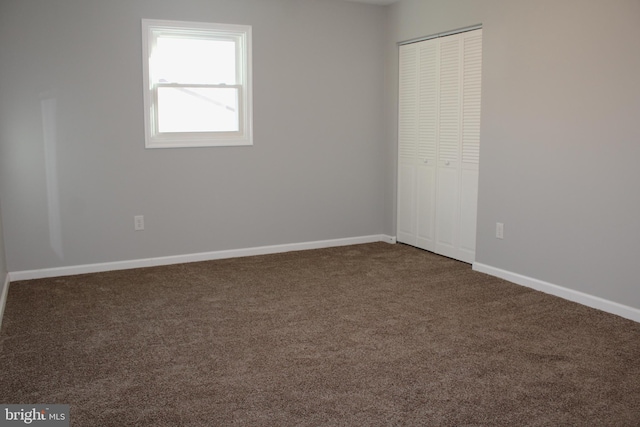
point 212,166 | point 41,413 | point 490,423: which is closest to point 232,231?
point 212,166

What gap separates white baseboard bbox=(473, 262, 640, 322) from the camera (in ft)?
12.4

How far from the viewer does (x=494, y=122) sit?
4699 mm

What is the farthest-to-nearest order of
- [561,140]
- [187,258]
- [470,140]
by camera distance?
[187,258]
[470,140]
[561,140]

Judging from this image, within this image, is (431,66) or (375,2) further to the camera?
(375,2)

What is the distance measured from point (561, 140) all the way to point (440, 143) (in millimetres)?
1376

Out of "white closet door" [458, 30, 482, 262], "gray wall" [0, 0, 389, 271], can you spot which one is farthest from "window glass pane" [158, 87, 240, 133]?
"white closet door" [458, 30, 482, 262]

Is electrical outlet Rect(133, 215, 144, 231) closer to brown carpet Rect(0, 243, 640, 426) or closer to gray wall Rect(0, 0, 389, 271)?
gray wall Rect(0, 0, 389, 271)

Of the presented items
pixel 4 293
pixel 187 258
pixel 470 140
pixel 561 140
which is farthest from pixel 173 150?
pixel 561 140

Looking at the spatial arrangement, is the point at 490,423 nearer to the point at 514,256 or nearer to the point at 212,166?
the point at 514,256

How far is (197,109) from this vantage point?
5.33 m

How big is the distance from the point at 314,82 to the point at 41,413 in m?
3.91

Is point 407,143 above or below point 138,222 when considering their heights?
above

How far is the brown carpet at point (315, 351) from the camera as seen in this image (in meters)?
2.62

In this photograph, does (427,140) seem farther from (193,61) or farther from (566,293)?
(193,61)
